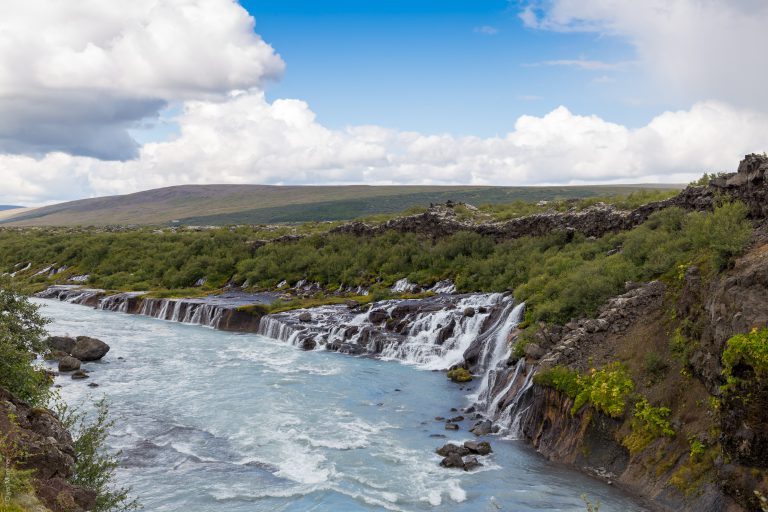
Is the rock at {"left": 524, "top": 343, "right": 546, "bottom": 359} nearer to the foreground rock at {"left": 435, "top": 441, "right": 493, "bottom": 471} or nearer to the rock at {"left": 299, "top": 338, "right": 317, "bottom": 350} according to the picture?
the foreground rock at {"left": 435, "top": 441, "right": 493, "bottom": 471}

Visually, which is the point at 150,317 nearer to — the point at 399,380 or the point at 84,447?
the point at 399,380

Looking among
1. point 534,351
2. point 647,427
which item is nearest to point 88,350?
point 534,351

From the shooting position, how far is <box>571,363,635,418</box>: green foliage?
18.9 meters

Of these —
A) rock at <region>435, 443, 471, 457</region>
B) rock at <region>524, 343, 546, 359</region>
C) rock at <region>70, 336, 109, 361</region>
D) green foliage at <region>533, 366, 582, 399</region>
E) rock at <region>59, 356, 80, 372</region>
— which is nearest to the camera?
rock at <region>435, 443, 471, 457</region>

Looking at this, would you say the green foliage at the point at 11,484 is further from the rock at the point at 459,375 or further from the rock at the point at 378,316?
the rock at the point at 378,316

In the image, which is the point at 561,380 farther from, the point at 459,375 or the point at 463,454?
the point at 459,375

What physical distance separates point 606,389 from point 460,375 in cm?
1180

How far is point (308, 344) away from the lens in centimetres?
3997

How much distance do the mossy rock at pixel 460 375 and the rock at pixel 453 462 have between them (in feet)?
35.5

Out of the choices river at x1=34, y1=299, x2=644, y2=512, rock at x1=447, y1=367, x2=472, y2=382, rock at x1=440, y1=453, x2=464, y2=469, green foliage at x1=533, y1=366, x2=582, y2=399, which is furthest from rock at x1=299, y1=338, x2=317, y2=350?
rock at x1=440, y1=453, x2=464, y2=469

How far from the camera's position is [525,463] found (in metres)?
19.6

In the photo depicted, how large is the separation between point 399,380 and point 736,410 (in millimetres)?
19500

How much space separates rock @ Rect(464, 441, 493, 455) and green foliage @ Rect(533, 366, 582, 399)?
3.29 metres

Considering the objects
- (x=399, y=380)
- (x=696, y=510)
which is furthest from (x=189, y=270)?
(x=696, y=510)
